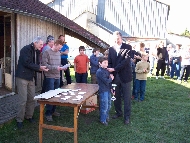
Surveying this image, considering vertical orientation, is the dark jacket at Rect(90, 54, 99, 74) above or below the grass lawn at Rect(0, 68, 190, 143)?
above

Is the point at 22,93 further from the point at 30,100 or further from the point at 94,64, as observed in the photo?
the point at 94,64

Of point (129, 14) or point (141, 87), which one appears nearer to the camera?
point (141, 87)

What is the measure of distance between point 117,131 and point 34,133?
72.9 inches

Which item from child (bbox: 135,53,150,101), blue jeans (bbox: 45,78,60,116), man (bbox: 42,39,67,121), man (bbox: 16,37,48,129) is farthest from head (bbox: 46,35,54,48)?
child (bbox: 135,53,150,101)

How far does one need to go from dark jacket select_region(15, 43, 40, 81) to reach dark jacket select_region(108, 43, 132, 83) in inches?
72.1

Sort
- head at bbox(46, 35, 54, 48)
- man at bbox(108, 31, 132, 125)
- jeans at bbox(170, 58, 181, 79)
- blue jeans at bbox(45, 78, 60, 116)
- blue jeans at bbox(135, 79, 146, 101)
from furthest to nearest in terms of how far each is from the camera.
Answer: jeans at bbox(170, 58, 181, 79) < blue jeans at bbox(135, 79, 146, 101) < head at bbox(46, 35, 54, 48) < blue jeans at bbox(45, 78, 60, 116) < man at bbox(108, 31, 132, 125)

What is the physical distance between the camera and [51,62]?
6.05 metres

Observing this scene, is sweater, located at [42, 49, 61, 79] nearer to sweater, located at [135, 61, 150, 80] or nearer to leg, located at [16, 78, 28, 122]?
leg, located at [16, 78, 28, 122]

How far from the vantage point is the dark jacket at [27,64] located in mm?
5512

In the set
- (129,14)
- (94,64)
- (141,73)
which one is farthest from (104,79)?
(129,14)

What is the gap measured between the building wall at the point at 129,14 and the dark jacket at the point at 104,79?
24.5 meters

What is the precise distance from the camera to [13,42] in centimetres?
707

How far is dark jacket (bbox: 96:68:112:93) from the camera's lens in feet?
19.3

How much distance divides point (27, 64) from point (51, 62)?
71 cm
